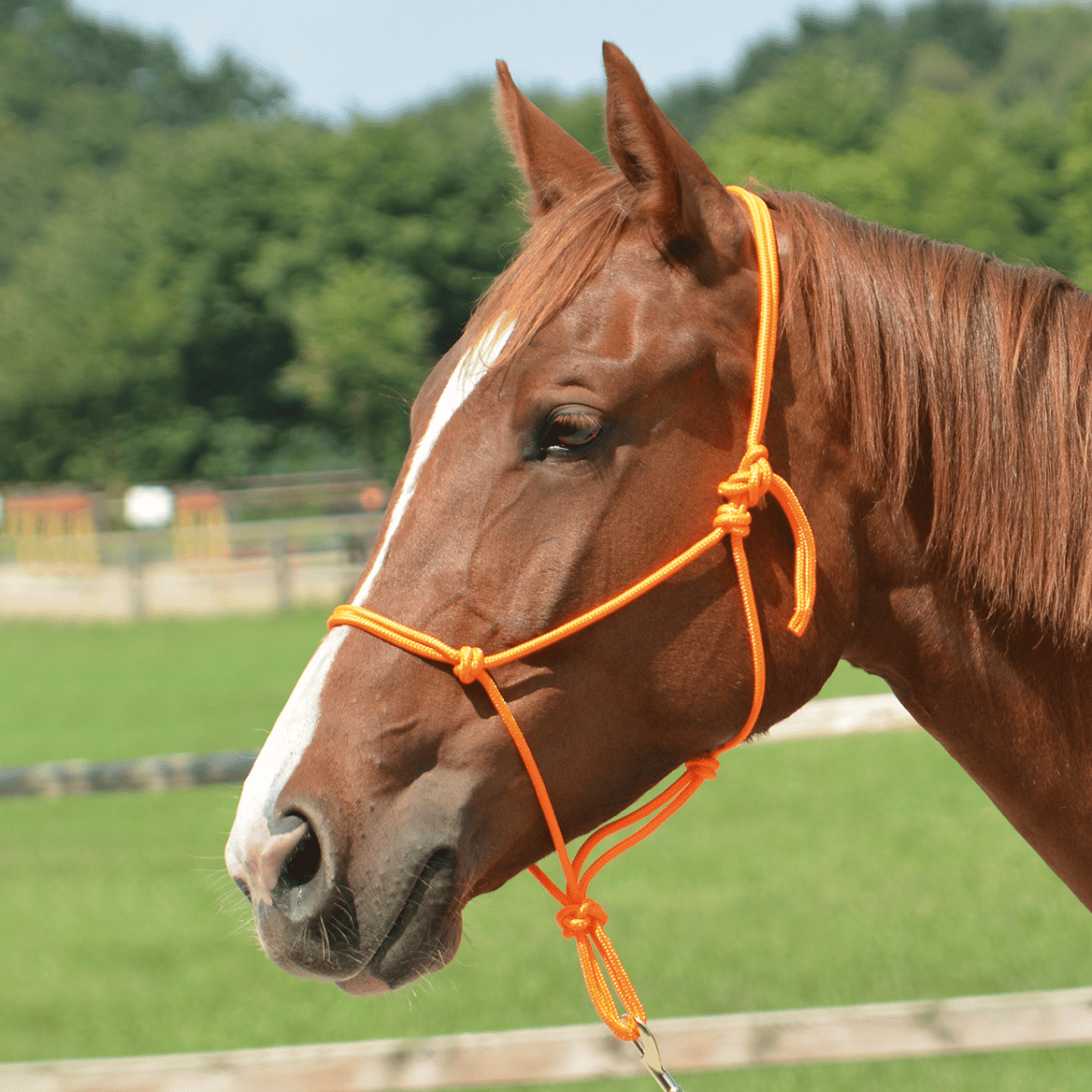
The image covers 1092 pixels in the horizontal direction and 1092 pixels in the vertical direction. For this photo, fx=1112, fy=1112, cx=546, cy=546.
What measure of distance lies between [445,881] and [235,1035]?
12.1 ft

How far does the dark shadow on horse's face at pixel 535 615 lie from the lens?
148 cm

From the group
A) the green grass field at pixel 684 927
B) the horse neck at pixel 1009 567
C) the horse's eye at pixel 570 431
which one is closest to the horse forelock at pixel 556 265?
the horse's eye at pixel 570 431

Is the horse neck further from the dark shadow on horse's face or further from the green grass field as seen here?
the green grass field

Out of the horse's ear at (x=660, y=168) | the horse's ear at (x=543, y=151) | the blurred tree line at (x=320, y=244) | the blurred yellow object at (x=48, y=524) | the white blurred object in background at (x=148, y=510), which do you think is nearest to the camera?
the horse's ear at (x=660, y=168)

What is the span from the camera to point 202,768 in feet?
14.0

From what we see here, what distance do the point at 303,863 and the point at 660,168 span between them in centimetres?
109

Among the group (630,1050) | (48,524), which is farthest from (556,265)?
(48,524)

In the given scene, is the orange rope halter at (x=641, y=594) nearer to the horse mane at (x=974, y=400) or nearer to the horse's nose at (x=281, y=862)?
the horse mane at (x=974, y=400)

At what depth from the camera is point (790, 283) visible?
5.46ft

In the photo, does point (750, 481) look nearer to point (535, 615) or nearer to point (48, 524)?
point (535, 615)

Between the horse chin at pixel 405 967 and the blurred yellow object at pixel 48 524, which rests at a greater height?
the horse chin at pixel 405 967

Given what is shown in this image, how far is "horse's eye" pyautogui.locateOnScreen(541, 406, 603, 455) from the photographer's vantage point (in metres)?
1.56

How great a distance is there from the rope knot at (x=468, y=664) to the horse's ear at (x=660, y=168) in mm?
655

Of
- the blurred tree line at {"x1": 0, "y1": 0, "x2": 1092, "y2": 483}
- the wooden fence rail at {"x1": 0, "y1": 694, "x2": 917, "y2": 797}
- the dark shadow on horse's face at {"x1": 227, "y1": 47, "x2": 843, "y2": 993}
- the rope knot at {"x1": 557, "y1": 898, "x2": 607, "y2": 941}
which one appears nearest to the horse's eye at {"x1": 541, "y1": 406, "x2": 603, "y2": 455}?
the dark shadow on horse's face at {"x1": 227, "y1": 47, "x2": 843, "y2": 993}
